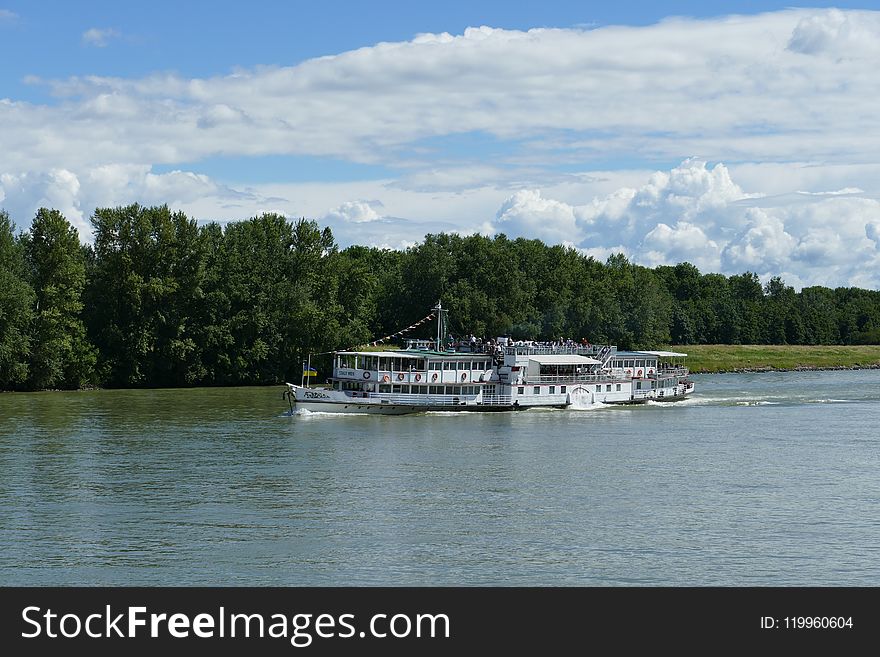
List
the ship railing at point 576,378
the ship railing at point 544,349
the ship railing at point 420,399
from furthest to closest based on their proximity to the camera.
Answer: the ship railing at point 544,349 < the ship railing at point 576,378 < the ship railing at point 420,399

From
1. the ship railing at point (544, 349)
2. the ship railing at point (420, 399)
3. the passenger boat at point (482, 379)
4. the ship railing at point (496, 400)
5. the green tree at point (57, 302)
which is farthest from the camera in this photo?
the green tree at point (57, 302)

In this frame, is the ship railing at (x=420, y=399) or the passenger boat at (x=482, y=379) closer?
the passenger boat at (x=482, y=379)

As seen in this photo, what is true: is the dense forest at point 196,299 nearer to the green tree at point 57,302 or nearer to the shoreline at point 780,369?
the green tree at point 57,302

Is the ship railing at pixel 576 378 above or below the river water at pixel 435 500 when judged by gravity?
above

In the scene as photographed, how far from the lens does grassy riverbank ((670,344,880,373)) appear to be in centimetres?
16962

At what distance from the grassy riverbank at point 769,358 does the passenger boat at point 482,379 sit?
6570cm

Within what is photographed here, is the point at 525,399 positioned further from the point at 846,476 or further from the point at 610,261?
the point at 610,261

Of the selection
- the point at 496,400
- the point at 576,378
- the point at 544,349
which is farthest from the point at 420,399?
the point at 576,378

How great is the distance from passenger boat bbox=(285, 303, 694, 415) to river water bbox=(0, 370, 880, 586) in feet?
10.8

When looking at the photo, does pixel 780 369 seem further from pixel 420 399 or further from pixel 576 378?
pixel 420 399

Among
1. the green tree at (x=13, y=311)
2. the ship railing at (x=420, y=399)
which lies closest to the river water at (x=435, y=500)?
the ship railing at (x=420, y=399)

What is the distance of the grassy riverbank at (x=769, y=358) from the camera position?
16962cm

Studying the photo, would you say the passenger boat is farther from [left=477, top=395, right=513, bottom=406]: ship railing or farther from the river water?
the river water

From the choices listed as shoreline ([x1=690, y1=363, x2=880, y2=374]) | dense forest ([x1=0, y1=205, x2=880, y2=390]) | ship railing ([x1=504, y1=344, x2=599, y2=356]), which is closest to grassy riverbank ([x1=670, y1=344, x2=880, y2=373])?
shoreline ([x1=690, y1=363, x2=880, y2=374])
